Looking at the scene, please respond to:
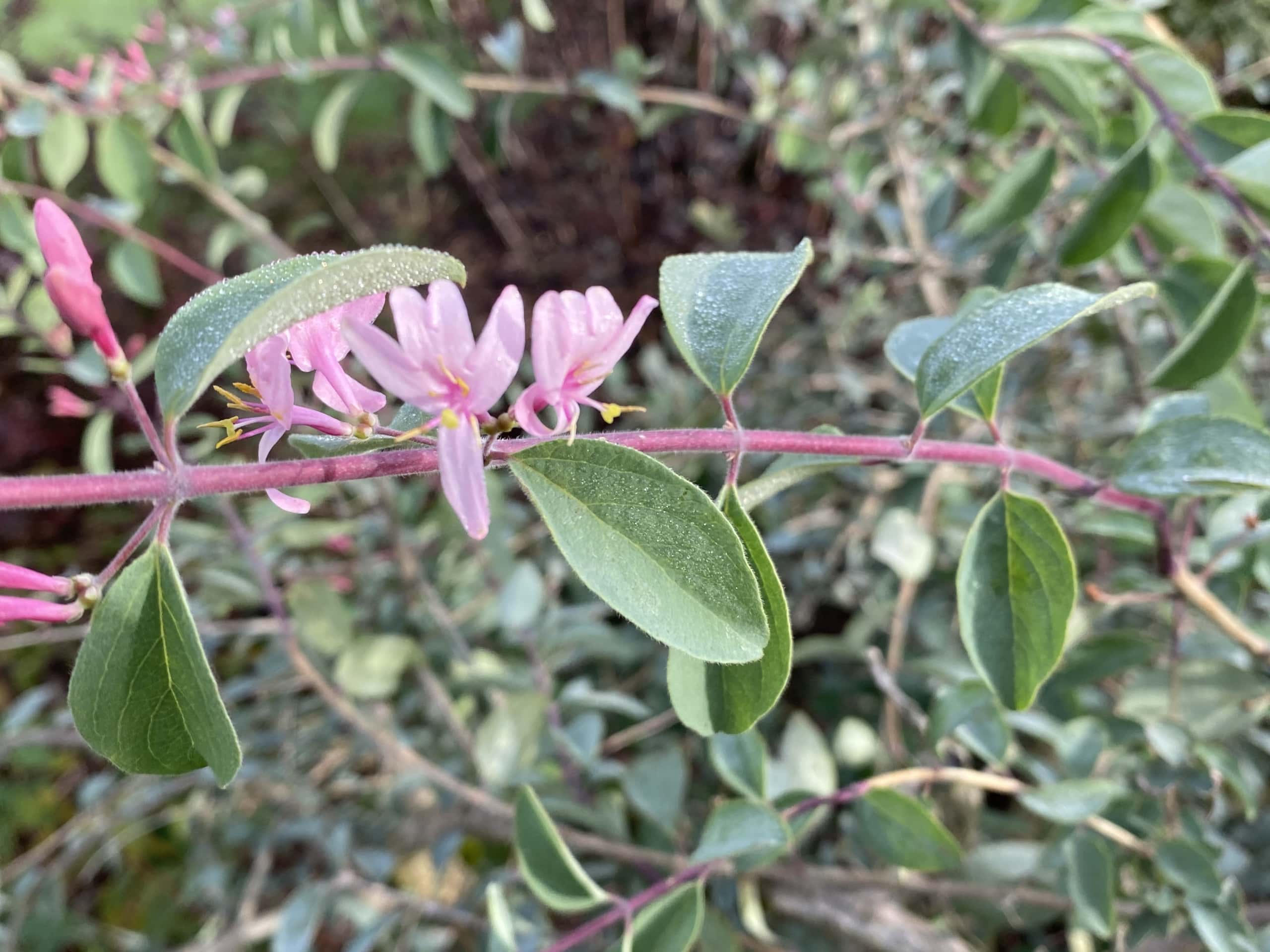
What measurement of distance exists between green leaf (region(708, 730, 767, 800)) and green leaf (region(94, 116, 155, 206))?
1401 mm

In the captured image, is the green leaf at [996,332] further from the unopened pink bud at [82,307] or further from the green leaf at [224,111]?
the green leaf at [224,111]

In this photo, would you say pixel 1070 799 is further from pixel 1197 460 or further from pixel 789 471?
pixel 789 471

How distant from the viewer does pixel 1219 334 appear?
830 mm

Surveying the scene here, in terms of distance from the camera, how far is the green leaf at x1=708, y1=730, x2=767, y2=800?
35.6 inches

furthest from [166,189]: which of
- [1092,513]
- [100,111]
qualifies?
[1092,513]

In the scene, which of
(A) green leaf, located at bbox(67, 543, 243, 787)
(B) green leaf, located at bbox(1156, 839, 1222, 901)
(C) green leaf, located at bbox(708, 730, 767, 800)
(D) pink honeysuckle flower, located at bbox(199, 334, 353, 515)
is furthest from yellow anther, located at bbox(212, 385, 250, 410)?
(B) green leaf, located at bbox(1156, 839, 1222, 901)

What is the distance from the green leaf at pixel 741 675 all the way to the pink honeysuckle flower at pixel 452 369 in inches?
7.1

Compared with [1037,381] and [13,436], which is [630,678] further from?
[13,436]

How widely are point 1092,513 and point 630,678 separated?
1.19 m

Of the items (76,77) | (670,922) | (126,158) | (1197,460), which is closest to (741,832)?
(670,922)

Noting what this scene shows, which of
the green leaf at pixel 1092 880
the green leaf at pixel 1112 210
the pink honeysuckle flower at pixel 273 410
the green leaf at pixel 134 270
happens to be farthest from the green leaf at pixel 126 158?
the green leaf at pixel 1092 880

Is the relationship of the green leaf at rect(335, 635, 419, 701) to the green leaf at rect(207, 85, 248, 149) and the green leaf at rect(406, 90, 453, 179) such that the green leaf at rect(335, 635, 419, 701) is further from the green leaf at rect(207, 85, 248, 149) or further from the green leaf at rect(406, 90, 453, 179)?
the green leaf at rect(207, 85, 248, 149)

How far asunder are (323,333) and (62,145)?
1270 millimetres

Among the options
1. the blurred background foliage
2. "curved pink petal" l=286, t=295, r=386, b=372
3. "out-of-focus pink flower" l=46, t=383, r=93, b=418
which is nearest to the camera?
"curved pink petal" l=286, t=295, r=386, b=372
